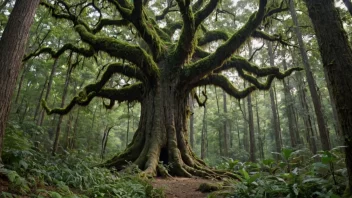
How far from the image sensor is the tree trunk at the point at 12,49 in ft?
12.9

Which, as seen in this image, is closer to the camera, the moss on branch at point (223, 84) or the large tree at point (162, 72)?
the large tree at point (162, 72)

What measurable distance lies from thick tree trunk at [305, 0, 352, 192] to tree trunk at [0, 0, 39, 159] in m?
4.96

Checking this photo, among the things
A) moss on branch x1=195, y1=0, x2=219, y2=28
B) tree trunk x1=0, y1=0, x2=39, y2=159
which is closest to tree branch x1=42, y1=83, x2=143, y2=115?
moss on branch x1=195, y1=0, x2=219, y2=28

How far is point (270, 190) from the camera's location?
377cm

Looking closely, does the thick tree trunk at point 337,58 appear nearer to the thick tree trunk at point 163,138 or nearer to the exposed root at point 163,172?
the exposed root at point 163,172

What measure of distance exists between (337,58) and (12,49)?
5.26 m

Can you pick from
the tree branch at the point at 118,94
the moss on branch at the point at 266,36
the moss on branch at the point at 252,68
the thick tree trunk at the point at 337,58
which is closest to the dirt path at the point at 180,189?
the thick tree trunk at the point at 337,58

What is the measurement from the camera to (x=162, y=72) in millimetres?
10023

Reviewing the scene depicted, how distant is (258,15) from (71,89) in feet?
65.2

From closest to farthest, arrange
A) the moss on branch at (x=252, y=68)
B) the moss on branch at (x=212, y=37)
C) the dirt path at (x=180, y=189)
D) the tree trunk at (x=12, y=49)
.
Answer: the tree trunk at (x=12, y=49) < the dirt path at (x=180, y=189) < the moss on branch at (x=252, y=68) < the moss on branch at (x=212, y=37)

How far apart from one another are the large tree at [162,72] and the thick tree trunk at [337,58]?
4.40 m

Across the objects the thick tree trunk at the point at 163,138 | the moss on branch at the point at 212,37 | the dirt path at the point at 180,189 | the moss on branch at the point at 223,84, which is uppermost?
the moss on branch at the point at 212,37

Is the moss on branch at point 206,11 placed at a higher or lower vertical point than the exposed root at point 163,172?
higher

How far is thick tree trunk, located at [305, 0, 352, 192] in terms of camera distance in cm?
301
